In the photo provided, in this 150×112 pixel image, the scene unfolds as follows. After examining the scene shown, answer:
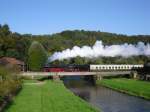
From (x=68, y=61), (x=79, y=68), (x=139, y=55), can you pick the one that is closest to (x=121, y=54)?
(x=139, y=55)

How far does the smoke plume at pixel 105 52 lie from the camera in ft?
517

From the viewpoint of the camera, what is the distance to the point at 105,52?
17588 centimetres

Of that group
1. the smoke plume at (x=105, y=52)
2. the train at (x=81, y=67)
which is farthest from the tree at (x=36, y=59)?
the smoke plume at (x=105, y=52)

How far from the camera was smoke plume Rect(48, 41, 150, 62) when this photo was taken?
157 meters

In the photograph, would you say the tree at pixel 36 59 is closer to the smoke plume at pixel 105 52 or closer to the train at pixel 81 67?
the train at pixel 81 67

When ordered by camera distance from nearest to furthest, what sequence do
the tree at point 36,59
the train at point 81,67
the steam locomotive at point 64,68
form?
the steam locomotive at point 64,68 → the train at point 81,67 → the tree at point 36,59

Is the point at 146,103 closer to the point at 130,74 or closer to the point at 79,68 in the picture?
the point at 130,74

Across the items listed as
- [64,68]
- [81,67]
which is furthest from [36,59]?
[64,68]

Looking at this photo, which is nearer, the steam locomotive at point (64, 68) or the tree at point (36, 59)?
the steam locomotive at point (64, 68)

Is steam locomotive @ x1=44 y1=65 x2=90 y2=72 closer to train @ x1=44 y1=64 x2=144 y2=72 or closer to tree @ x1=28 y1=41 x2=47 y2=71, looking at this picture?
train @ x1=44 y1=64 x2=144 y2=72

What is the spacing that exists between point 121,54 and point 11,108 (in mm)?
125070

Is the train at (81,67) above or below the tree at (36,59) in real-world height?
below

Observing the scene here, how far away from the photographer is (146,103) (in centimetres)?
5519

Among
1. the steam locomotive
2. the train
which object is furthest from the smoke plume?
the steam locomotive
